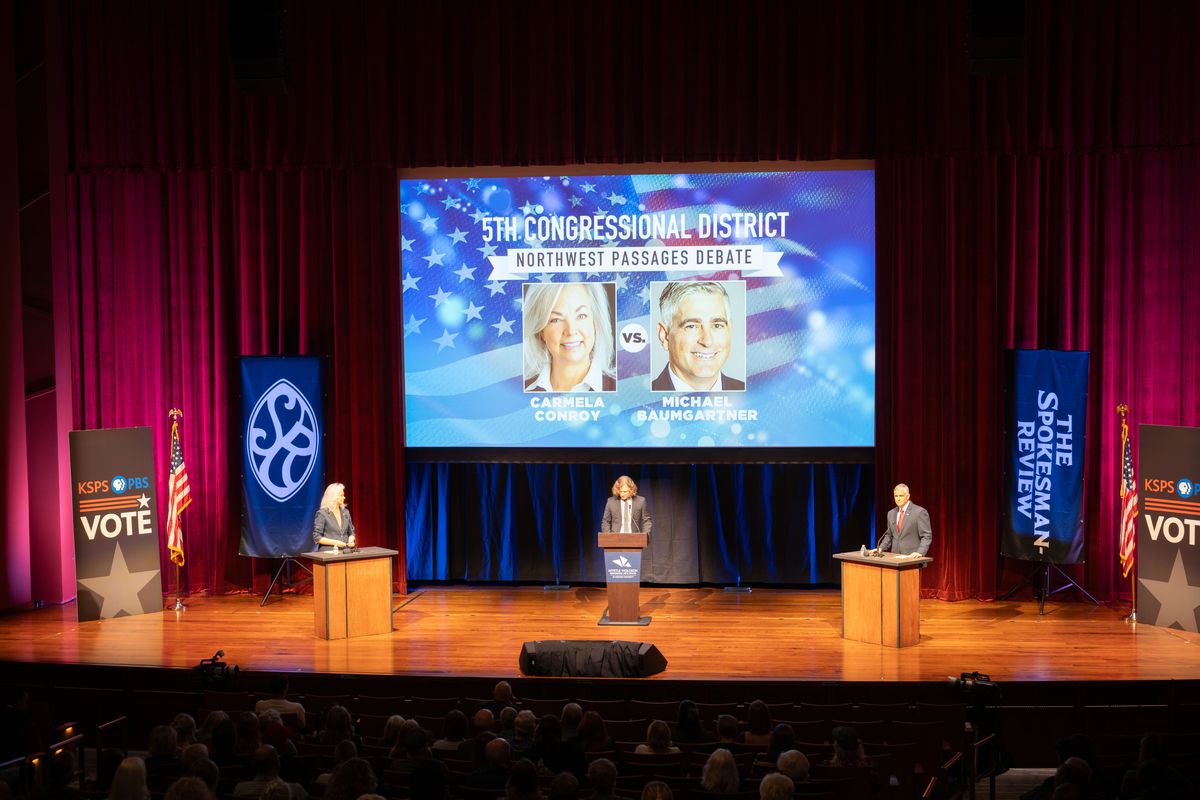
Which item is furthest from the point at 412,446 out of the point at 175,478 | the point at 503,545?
the point at 175,478

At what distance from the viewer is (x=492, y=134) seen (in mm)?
11227

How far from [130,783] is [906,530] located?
6591 mm

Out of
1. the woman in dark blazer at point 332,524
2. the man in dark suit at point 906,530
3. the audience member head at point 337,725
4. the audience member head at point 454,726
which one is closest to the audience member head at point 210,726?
the audience member head at point 337,725

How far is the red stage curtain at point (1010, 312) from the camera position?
10.8 m

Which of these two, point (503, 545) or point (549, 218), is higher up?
A: point (549, 218)

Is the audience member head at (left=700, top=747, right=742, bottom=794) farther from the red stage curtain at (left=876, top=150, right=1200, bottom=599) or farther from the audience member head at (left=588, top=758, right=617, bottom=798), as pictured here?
the red stage curtain at (left=876, top=150, right=1200, bottom=599)

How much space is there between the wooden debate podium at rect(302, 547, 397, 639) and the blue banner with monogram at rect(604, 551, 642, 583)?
1.82 metres

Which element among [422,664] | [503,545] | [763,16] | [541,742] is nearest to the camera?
[541,742]

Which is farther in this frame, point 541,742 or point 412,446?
point 412,446

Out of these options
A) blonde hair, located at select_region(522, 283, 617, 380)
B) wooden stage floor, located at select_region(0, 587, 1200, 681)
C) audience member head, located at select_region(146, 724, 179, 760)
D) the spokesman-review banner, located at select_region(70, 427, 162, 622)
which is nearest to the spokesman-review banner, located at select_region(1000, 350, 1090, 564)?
wooden stage floor, located at select_region(0, 587, 1200, 681)

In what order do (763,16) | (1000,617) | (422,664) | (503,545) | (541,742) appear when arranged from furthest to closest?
(503,545)
(763,16)
(1000,617)
(422,664)
(541,742)

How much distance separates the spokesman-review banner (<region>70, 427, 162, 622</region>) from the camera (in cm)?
1041

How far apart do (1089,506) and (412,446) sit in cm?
655

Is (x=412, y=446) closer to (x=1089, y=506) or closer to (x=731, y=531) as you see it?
(x=731, y=531)
